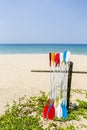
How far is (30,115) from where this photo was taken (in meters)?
8.56

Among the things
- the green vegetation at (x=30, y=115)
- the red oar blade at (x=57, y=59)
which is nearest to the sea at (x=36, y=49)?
the green vegetation at (x=30, y=115)

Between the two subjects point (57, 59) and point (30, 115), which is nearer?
point (57, 59)

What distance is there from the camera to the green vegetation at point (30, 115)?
7551mm

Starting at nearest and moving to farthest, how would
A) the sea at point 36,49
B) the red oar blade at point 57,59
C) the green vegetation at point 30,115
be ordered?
the green vegetation at point 30,115
the red oar blade at point 57,59
the sea at point 36,49

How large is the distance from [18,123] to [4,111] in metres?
1.56

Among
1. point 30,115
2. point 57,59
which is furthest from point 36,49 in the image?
point 57,59

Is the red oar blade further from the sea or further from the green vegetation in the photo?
the sea

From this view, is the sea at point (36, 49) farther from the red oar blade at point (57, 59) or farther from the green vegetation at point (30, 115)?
the red oar blade at point (57, 59)

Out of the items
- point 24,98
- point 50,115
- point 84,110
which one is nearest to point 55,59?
→ point 50,115

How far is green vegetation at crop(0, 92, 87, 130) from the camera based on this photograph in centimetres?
755

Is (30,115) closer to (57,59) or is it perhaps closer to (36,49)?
(57,59)

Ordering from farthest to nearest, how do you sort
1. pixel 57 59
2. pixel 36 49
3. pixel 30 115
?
pixel 36 49
pixel 30 115
pixel 57 59

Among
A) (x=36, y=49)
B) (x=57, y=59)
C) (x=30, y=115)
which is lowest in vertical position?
(x=30, y=115)

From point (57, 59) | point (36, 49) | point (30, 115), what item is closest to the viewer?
point (57, 59)
